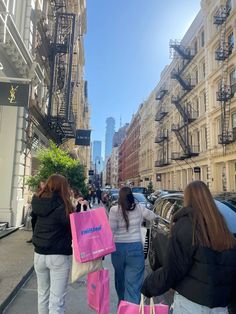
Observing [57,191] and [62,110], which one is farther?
[62,110]

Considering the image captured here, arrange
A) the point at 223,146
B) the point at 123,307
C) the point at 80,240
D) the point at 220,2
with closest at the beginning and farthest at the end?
the point at 123,307 < the point at 80,240 < the point at 223,146 < the point at 220,2

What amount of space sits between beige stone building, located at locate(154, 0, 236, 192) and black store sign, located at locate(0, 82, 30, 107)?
20140 mm

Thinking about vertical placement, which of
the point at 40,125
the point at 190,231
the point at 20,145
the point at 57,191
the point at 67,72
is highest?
the point at 67,72

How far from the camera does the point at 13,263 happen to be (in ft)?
22.0

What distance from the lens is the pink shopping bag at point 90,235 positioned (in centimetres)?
322

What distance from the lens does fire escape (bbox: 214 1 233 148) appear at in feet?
82.1

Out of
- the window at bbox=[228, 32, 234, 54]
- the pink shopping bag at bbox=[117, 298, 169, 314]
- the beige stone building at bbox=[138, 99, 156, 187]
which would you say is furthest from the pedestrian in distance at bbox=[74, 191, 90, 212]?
the beige stone building at bbox=[138, 99, 156, 187]

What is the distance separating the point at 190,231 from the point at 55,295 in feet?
7.05

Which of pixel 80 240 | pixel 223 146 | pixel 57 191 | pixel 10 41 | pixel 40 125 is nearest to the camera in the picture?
pixel 80 240

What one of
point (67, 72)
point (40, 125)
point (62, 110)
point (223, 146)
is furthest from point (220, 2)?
point (40, 125)

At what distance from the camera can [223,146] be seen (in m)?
25.6

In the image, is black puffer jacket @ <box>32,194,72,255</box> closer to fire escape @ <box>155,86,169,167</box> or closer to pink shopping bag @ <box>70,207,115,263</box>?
pink shopping bag @ <box>70,207,115,263</box>

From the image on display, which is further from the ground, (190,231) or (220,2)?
(220,2)

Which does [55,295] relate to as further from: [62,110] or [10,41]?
[62,110]
